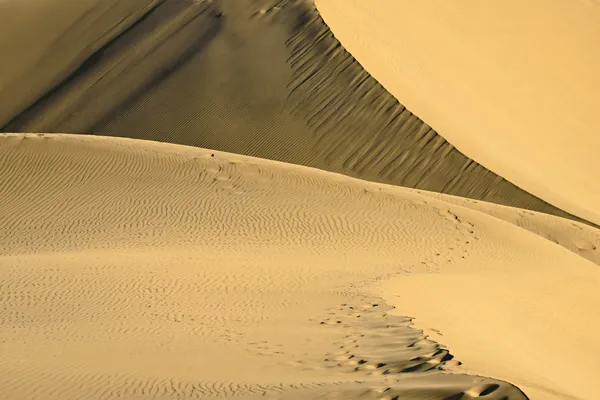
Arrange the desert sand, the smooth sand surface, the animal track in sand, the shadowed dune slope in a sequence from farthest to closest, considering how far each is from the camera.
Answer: the smooth sand surface → the shadowed dune slope → the desert sand → the animal track in sand

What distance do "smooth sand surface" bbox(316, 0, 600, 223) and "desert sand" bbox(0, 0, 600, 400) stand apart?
0.29 ft

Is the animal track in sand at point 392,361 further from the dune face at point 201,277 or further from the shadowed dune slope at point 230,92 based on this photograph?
the shadowed dune slope at point 230,92

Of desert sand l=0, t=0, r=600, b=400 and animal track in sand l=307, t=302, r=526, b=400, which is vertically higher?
desert sand l=0, t=0, r=600, b=400

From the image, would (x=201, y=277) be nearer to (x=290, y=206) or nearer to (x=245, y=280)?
(x=245, y=280)

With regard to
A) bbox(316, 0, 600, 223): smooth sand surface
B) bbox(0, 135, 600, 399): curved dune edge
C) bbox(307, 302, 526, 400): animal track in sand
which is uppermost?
bbox(316, 0, 600, 223): smooth sand surface

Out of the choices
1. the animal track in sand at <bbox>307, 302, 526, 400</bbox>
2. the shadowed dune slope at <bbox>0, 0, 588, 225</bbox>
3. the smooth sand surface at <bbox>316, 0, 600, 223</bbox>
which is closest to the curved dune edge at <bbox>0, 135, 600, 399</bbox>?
the animal track in sand at <bbox>307, 302, 526, 400</bbox>

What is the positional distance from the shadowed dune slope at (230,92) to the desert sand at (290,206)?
5 centimetres

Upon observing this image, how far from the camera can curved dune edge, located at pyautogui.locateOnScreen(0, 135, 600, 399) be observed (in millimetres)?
6547

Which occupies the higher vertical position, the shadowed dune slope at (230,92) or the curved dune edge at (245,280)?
the shadowed dune slope at (230,92)

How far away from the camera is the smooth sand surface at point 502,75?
64.0ft

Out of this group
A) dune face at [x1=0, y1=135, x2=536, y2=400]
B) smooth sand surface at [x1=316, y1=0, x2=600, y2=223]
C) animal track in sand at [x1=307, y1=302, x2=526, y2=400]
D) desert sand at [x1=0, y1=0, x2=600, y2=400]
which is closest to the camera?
animal track in sand at [x1=307, y1=302, x2=526, y2=400]

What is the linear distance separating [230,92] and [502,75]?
23.1ft

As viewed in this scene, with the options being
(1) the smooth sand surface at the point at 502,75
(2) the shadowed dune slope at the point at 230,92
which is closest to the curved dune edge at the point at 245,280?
(2) the shadowed dune slope at the point at 230,92

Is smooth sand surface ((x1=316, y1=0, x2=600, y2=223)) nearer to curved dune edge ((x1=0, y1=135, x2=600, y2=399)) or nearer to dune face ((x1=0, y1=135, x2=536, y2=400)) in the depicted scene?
curved dune edge ((x1=0, y1=135, x2=600, y2=399))
